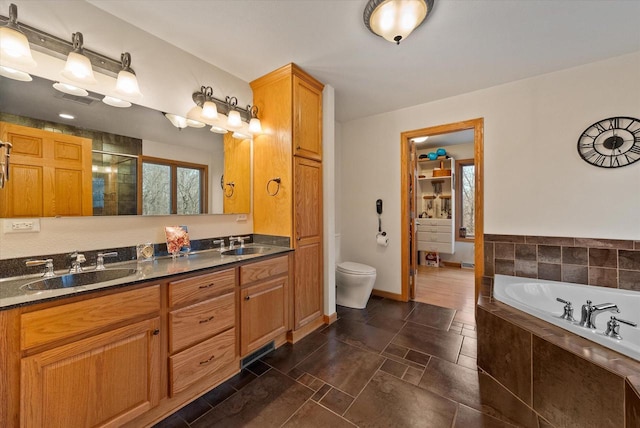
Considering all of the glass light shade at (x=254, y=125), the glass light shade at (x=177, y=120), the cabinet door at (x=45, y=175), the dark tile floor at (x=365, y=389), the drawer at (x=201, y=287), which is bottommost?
the dark tile floor at (x=365, y=389)

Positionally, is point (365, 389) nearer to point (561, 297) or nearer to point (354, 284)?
point (354, 284)

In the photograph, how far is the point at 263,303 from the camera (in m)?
1.93

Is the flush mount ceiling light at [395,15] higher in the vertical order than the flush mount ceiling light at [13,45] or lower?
higher

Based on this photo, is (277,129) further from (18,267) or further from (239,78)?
(18,267)

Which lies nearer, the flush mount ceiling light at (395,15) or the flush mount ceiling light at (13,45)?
the flush mount ceiling light at (13,45)

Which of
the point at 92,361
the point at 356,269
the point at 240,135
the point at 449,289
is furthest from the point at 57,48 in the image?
the point at 449,289

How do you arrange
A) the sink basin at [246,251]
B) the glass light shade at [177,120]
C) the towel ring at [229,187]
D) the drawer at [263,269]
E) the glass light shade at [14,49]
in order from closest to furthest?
1. the glass light shade at [14,49]
2. the drawer at [263,269]
3. the glass light shade at [177,120]
4. the sink basin at [246,251]
5. the towel ring at [229,187]

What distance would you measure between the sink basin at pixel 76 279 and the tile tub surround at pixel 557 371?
7.92 feet

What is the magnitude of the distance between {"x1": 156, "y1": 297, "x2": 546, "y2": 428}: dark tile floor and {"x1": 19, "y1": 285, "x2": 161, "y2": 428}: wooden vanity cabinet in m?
0.35

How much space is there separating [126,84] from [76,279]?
1.25m

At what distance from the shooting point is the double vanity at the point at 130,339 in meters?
0.99

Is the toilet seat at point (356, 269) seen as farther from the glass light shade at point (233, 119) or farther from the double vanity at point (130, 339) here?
the glass light shade at point (233, 119)

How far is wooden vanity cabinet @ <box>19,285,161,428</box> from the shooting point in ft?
3.28

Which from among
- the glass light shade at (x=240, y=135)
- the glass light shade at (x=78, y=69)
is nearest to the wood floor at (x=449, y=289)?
the glass light shade at (x=240, y=135)
